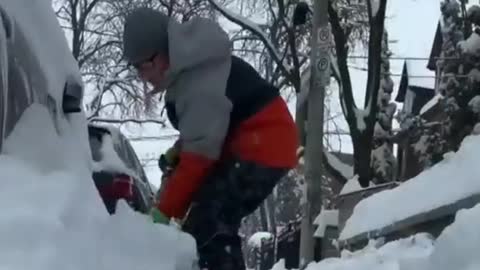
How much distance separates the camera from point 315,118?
19.6 metres

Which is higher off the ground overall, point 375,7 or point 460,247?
point 460,247

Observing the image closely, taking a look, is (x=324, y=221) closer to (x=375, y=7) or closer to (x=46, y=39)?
(x=375, y=7)

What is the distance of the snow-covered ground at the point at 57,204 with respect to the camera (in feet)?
11.6

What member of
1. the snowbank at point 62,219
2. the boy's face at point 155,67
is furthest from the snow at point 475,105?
the snowbank at point 62,219

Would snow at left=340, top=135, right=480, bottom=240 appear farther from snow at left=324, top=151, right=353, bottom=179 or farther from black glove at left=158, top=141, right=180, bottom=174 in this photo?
snow at left=324, top=151, right=353, bottom=179

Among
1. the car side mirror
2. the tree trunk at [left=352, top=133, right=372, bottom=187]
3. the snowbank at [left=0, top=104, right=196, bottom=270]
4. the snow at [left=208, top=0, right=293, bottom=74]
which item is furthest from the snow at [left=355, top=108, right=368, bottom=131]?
the snowbank at [left=0, top=104, right=196, bottom=270]

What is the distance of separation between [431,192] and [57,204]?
14.8 feet

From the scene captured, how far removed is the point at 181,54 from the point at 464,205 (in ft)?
7.02

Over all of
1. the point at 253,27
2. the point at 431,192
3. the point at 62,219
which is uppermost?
the point at 62,219

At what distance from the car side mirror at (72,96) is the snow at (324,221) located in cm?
1528

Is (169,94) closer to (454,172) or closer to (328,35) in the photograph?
(454,172)

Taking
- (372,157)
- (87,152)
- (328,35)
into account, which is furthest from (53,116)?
(372,157)

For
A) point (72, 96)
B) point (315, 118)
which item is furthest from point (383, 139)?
point (72, 96)

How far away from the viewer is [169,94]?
18.0ft
